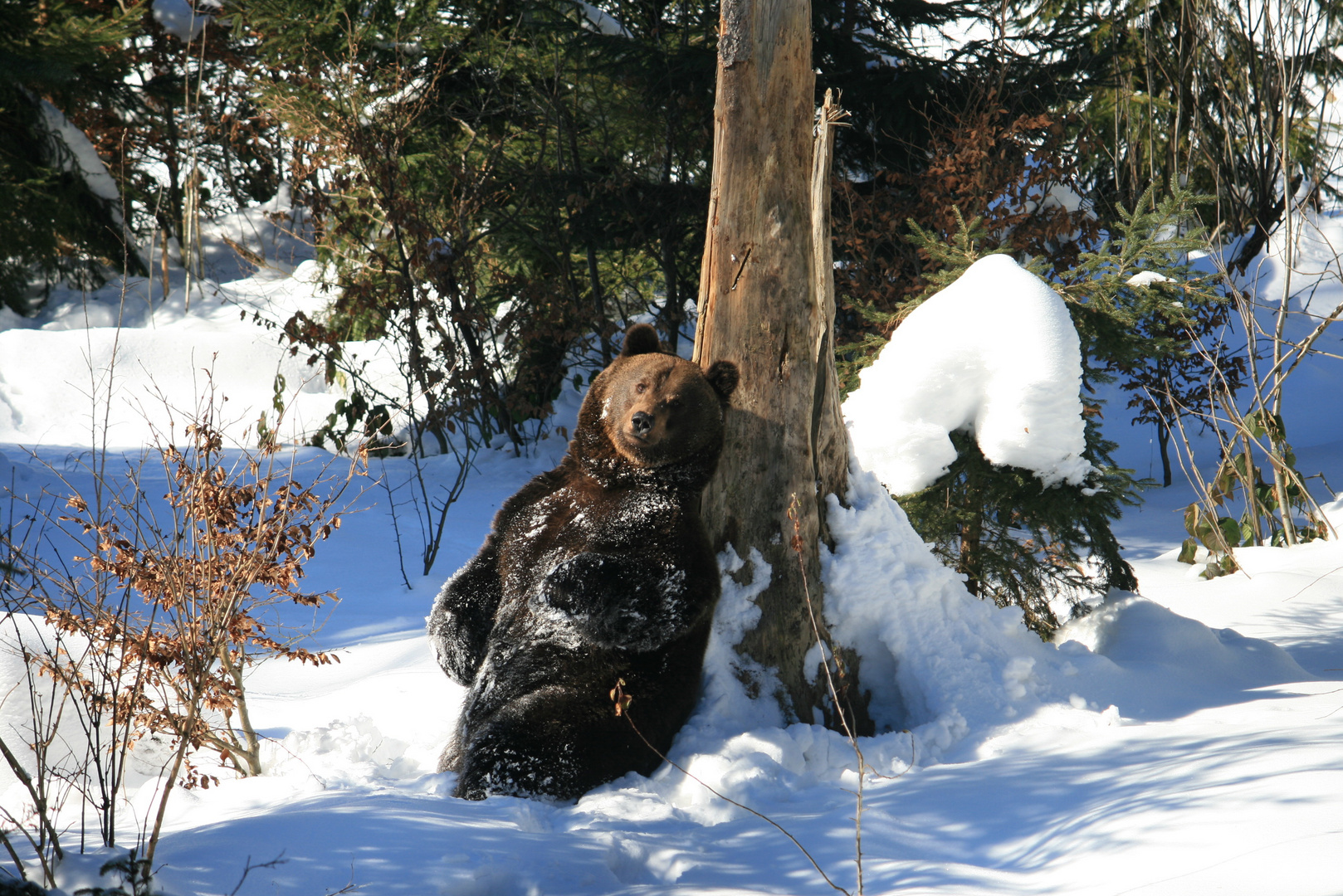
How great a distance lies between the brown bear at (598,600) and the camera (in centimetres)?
260

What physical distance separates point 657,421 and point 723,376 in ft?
1.16

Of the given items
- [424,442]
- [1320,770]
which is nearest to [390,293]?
[424,442]

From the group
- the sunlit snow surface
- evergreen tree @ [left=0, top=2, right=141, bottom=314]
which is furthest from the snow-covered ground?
evergreen tree @ [left=0, top=2, right=141, bottom=314]

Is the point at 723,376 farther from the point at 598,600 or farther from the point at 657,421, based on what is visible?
the point at 598,600

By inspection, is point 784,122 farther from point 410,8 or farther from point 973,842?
point 410,8

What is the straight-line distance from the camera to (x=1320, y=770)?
5.99ft

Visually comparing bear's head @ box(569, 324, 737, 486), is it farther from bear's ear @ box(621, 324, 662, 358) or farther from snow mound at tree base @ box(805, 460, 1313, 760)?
snow mound at tree base @ box(805, 460, 1313, 760)

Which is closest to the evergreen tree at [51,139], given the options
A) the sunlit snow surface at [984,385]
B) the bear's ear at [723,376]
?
the bear's ear at [723,376]

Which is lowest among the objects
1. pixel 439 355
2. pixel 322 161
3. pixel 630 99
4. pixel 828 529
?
pixel 828 529

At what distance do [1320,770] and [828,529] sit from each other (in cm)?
163

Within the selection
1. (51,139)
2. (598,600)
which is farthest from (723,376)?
(51,139)

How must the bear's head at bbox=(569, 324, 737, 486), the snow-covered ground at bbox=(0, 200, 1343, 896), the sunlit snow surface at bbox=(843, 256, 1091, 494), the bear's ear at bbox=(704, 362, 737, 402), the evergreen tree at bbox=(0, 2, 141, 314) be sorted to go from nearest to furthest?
the snow-covered ground at bbox=(0, 200, 1343, 896), the bear's head at bbox=(569, 324, 737, 486), the bear's ear at bbox=(704, 362, 737, 402), the sunlit snow surface at bbox=(843, 256, 1091, 494), the evergreen tree at bbox=(0, 2, 141, 314)

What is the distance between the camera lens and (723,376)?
297 cm

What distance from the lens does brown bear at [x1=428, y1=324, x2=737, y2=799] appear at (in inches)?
102
